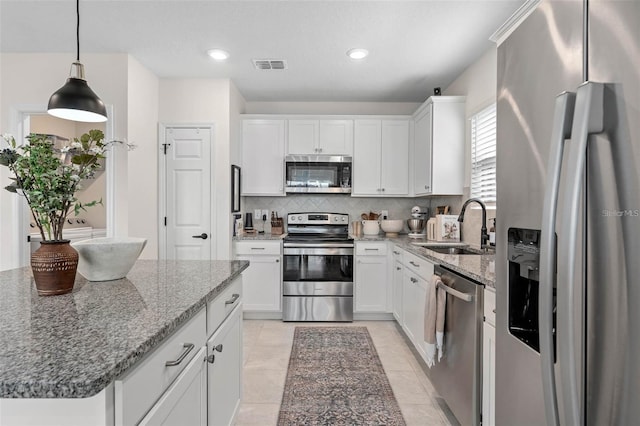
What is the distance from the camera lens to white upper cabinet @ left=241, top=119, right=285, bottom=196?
13.8 feet

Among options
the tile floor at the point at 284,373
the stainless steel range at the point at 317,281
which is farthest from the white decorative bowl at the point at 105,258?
the stainless steel range at the point at 317,281

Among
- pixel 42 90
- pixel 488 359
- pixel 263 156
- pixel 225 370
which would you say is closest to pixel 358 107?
pixel 263 156

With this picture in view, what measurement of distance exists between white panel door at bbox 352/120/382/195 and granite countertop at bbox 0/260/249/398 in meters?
2.84

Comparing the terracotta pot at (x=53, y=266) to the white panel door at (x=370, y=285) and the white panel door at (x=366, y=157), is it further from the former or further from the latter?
the white panel door at (x=366, y=157)

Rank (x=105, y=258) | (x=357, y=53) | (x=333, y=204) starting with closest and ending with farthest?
(x=105, y=258) → (x=357, y=53) → (x=333, y=204)

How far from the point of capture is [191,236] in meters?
3.82

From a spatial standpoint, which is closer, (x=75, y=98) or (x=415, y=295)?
(x=75, y=98)

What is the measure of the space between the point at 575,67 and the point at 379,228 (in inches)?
147

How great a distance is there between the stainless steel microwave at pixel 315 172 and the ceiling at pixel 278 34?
0.89m

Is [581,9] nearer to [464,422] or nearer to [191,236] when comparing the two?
[464,422]

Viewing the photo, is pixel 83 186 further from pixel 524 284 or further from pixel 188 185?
pixel 524 284

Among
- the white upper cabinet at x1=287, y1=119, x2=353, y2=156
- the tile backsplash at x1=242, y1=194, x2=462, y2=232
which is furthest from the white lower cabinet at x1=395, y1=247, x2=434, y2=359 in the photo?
the white upper cabinet at x1=287, y1=119, x2=353, y2=156

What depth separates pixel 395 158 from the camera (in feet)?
13.9

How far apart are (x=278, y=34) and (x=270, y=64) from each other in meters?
0.62
